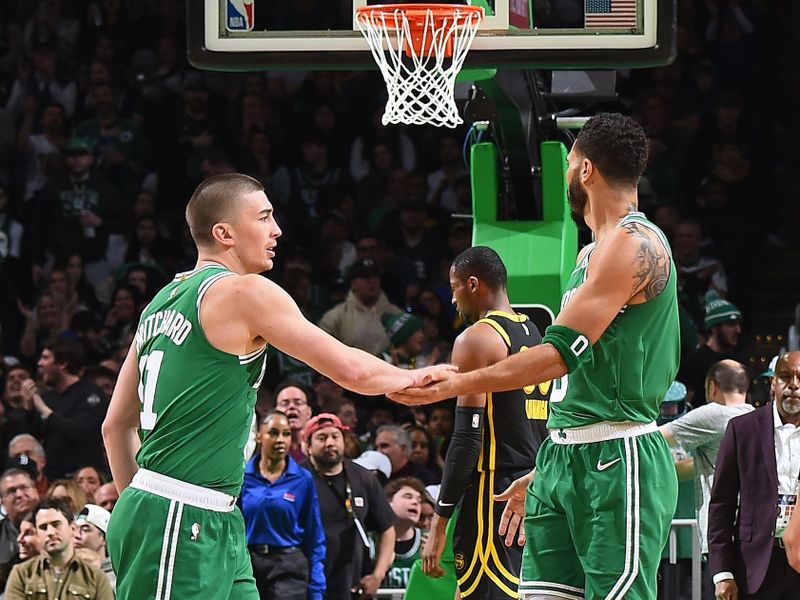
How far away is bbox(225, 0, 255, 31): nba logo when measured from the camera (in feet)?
29.1

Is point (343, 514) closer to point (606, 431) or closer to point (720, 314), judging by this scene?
point (720, 314)

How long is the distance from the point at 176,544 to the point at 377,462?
6410 mm

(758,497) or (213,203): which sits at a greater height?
(213,203)

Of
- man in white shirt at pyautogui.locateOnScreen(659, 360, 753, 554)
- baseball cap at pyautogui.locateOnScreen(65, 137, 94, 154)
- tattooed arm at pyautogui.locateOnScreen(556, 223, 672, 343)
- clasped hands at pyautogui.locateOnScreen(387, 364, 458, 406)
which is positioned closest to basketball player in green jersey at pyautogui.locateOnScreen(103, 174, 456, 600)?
clasped hands at pyautogui.locateOnScreen(387, 364, 458, 406)

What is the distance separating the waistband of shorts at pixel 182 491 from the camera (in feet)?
18.6

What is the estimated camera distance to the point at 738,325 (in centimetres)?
1328

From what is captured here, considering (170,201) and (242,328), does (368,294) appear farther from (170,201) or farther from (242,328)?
(242,328)

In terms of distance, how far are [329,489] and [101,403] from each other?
331cm

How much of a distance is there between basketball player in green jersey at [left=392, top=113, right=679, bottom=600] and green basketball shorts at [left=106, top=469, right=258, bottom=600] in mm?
910

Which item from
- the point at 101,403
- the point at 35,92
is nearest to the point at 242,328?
the point at 101,403

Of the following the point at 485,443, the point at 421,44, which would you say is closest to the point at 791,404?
the point at 485,443

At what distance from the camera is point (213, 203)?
A: 593 centimetres

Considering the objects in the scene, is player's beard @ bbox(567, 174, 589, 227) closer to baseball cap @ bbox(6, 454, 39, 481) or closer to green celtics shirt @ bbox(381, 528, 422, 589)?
green celtics shirt @ bbox(381, 528, 422, 589)

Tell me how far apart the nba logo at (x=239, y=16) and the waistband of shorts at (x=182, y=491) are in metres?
3.81
